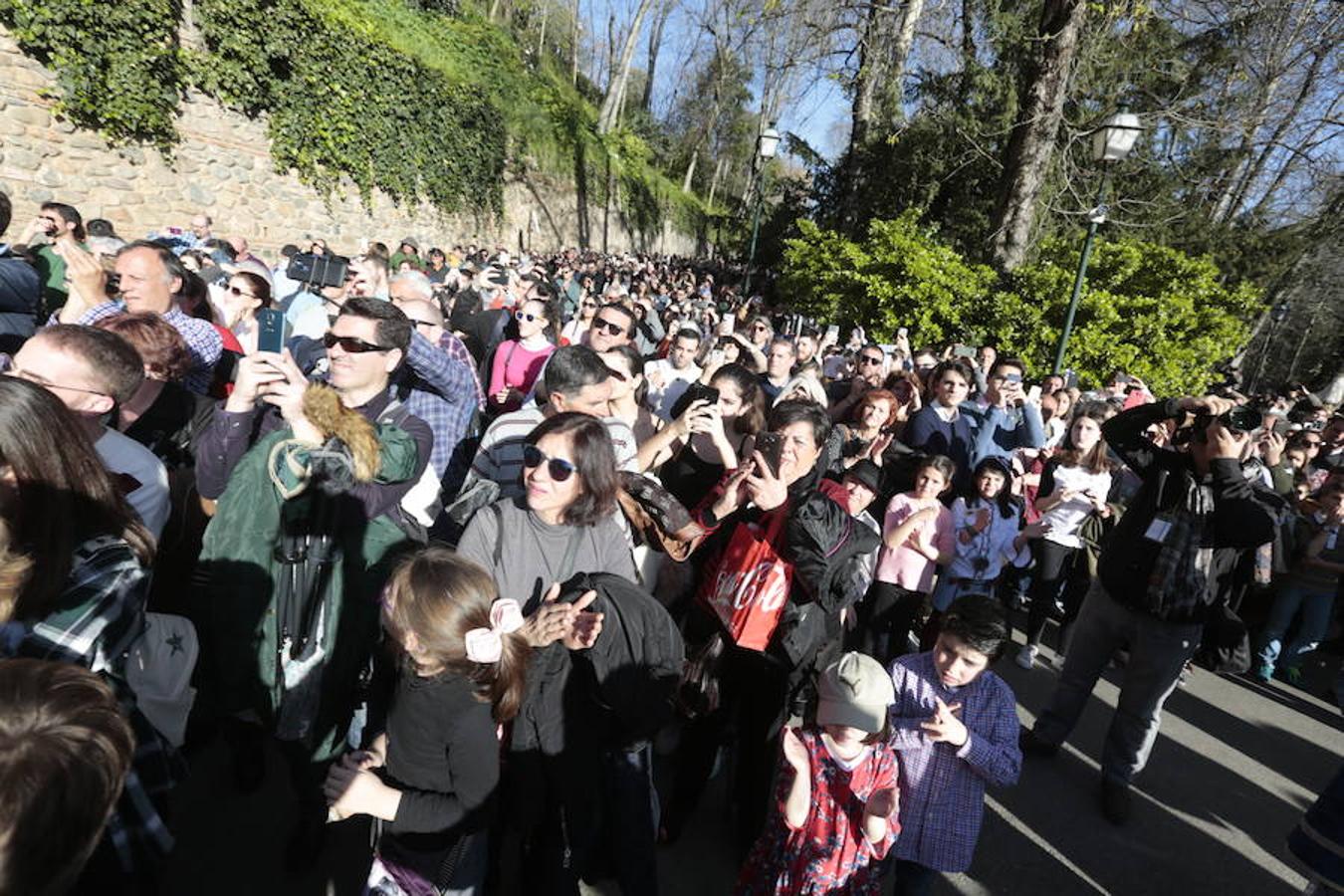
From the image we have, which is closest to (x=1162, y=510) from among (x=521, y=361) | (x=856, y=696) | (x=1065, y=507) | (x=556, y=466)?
(x=1065, y=507)

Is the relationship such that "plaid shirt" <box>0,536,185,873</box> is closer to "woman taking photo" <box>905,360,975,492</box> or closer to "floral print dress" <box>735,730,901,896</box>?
"floral print dress" <box>735,730,901,896</box>

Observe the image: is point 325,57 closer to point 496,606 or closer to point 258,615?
point 258,615

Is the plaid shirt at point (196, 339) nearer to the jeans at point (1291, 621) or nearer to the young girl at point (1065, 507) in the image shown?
the young girl at point (1065, 507)

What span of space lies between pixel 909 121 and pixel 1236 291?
9107 mm

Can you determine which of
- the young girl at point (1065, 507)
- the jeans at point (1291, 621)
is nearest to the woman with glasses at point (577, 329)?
the young girl at point (1065, 507)

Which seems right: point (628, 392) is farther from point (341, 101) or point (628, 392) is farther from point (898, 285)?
point (341, 101)

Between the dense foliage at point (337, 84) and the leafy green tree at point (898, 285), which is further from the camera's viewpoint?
the leafy green tree at point (898, 285)

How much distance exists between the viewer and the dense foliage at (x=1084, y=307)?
10328 millimetres

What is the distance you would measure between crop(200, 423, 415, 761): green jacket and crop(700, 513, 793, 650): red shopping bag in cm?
131

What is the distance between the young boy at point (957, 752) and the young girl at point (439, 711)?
4.54ft

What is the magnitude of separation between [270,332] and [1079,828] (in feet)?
13.8

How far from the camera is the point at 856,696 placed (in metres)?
1.90

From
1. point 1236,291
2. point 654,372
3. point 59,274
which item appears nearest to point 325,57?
point 59,274

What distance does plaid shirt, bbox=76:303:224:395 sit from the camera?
3.47 meters
